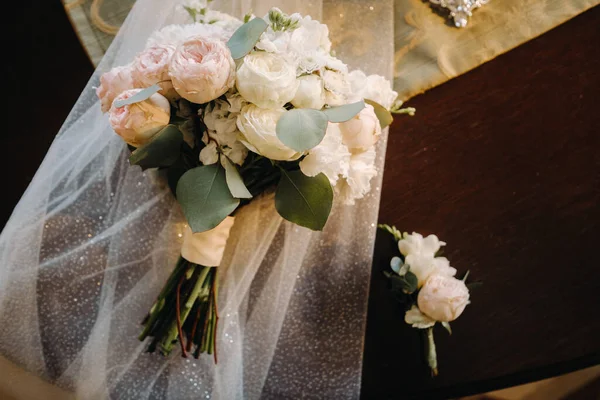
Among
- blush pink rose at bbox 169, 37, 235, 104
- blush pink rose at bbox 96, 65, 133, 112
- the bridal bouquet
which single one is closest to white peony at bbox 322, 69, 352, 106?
the bridal bouquet

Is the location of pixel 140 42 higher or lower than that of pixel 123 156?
higher

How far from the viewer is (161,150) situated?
0.66 metres

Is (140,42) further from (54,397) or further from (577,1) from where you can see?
(577,1)

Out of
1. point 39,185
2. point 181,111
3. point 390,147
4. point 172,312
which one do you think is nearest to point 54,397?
point 172,312

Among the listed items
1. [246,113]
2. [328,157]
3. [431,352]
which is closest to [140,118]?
[246,113]

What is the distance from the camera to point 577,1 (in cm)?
106

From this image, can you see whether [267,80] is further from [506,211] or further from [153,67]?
[506,211]

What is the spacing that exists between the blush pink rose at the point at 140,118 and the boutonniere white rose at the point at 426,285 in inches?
19.7

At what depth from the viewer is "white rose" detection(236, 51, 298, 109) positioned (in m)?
0.59

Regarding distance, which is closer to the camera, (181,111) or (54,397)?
(181,111)

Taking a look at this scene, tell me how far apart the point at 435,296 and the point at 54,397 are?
0.65 meters

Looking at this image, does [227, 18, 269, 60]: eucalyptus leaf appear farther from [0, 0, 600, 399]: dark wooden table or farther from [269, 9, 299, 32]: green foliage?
[0, 0, 600, 399]: dark wooden table

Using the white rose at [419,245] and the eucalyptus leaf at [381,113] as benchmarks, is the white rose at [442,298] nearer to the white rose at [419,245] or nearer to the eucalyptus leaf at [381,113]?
the white rose at [419,245]

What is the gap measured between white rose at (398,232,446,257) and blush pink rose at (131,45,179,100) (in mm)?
523
